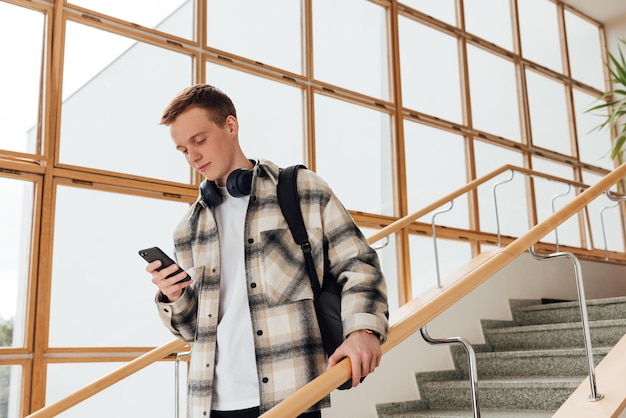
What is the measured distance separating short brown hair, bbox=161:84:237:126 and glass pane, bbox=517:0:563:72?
236 inches

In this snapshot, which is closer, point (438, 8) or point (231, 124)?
point (231, 124)

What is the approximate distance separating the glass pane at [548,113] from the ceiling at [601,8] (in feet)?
3.43

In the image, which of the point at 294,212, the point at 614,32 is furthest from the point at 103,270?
the point at 614,32

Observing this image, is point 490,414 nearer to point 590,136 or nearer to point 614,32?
point 590,136

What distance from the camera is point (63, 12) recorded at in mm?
3721

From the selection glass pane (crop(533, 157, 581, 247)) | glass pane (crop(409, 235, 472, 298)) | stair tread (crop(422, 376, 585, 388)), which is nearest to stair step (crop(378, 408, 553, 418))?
stair tread (crop(422, 376, 585, 388))

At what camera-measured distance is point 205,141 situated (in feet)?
5.05

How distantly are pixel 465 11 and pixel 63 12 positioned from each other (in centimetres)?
403

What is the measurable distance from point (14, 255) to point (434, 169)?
3.44 metres

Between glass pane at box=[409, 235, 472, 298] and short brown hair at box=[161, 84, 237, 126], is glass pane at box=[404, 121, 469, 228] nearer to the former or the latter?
glass pane at box=[409, 235, 472, 298]

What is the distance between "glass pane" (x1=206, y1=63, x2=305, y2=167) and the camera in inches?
172

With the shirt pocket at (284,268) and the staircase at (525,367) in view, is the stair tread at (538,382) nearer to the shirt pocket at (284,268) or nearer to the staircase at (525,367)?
the staircase at (525,367)

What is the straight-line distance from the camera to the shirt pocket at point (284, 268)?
1417 millimetres

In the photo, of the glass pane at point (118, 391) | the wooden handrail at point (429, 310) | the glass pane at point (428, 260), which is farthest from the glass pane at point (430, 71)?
the glass pane at point (118, 391)
